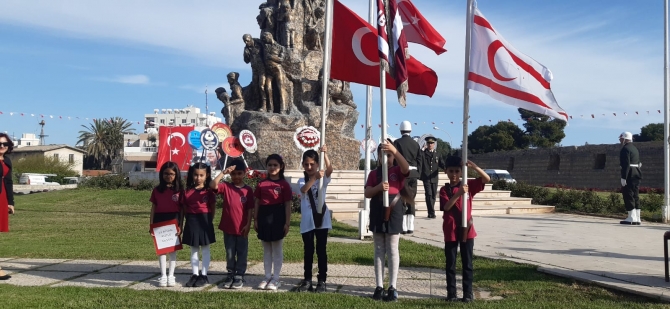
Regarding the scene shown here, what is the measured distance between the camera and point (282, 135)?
790 inches

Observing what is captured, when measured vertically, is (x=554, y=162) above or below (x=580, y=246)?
above

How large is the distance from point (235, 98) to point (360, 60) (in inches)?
567

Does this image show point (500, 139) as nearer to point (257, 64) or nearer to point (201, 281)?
point (257, 64)

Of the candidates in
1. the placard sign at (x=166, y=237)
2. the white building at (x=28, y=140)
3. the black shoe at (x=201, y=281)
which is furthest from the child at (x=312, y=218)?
the white building at (x=28, y=140)

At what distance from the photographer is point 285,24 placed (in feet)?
70.5

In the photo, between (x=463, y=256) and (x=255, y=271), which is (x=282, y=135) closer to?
(x=255, y=271)

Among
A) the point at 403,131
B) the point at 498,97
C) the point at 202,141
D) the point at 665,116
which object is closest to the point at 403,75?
the point at 498,97

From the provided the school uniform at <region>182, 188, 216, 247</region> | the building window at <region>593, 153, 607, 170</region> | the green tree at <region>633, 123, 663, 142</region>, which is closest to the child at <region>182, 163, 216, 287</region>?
the school uniform at <region>182, 188, 216, 247</region>

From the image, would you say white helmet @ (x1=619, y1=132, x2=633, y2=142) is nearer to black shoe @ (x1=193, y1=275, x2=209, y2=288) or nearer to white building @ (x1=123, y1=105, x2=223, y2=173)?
black shoe @ (x1=193, y1=275, x2=209, y2=288)

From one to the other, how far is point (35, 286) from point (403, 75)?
4.27 meters

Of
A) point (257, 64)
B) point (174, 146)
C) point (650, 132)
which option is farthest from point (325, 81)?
point (650, 132)

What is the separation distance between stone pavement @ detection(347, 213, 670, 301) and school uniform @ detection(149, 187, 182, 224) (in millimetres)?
4050

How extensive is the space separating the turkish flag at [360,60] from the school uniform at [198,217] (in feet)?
7.64

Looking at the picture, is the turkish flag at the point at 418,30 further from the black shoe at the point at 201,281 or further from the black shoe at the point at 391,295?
the black shoe at the point at 201,281
